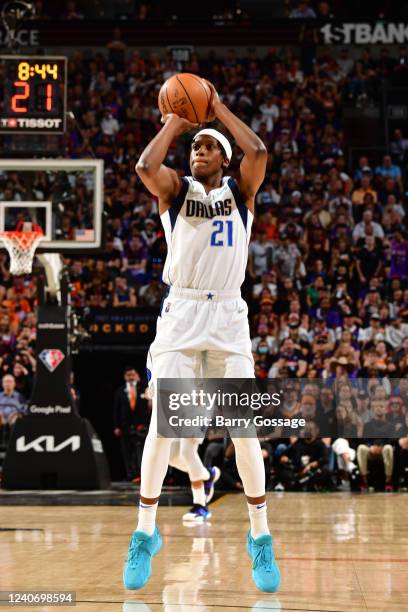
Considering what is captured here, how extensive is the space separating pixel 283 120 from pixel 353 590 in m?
15.9

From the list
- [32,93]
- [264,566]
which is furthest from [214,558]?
[32,93]

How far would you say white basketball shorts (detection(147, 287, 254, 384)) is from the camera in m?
5.00

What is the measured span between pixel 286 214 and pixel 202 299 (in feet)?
41.7

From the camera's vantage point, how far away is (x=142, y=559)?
491 centimetres

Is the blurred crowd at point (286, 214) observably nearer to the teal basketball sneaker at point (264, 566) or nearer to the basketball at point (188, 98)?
the basketball at point (188, 98)

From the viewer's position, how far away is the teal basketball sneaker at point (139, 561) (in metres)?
4.82

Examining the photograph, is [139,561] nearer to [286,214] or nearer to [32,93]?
[32,93]

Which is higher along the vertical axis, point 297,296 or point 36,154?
point 36,154

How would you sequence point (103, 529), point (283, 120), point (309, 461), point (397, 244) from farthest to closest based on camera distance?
1. point (283, 120)
2. point (397, 244)
3. point (309, 461)
4. point (103, 529)

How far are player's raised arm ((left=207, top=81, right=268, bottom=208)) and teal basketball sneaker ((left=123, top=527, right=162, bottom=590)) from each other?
193cm

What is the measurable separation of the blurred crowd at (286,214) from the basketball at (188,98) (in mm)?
6599

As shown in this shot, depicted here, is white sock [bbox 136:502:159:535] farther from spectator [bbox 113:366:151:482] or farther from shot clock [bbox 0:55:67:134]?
spectator [bbox 113:366:151:482]

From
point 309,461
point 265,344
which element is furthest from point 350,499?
point 265,344

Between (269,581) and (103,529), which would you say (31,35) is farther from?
(269,581)
